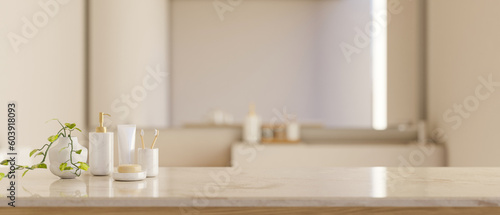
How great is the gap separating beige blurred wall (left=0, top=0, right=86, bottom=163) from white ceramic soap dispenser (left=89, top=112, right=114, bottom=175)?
76cm

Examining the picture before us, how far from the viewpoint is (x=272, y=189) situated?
3.92 ft

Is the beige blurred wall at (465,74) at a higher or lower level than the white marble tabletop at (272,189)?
higher

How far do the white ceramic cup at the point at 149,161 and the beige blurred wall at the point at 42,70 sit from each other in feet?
2.96

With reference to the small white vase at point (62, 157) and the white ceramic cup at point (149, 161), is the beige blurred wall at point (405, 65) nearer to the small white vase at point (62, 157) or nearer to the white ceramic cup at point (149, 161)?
the white ceramic cup at point (149, 161)

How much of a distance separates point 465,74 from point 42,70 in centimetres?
241

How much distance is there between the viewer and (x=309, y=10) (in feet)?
10.2

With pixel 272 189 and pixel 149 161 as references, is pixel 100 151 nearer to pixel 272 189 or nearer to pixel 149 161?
pixel 149 161

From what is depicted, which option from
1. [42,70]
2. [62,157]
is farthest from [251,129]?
[62,157]

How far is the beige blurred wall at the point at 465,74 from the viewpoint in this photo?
2418 millimetres

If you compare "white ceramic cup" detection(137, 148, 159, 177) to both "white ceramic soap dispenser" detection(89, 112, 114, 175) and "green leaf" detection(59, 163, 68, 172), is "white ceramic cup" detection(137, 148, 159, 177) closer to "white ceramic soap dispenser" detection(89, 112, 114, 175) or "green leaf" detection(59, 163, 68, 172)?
"white ceramic soap dispenser" detection(89, 112, 114, 175)

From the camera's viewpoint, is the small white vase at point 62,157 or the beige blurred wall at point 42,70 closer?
the small white vase at point 62,157

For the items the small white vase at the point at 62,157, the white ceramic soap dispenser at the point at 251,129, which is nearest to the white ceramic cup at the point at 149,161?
the small white vase at the point at 62,157

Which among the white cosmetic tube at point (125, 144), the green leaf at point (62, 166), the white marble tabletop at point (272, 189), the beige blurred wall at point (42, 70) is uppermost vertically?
the beige blurred wall at point (42, 70)
